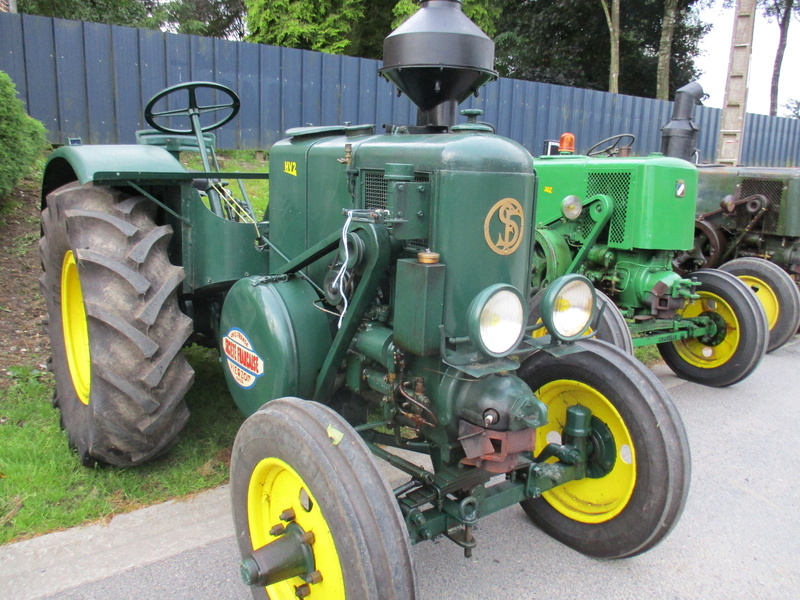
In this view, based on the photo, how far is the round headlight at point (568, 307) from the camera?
2.12 meters

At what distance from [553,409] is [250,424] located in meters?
1.28

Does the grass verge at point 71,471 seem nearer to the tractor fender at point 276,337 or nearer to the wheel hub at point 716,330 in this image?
the tractor fender at point 276,337

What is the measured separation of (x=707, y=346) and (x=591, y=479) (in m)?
2.80

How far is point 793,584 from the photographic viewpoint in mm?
2463

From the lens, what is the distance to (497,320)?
1960mm

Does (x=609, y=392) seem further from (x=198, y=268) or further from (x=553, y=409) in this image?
(x=198, y=268)

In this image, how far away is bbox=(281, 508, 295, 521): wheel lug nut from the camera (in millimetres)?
1913

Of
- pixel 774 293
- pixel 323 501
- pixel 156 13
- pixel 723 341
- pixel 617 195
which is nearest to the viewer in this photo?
pixel 323 501

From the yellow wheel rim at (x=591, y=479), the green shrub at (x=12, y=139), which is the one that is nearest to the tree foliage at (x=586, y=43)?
the green shrub at (x=12, y=139)

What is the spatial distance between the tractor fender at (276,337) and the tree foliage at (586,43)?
2002 cm

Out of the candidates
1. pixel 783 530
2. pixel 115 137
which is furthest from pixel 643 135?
pixel 783 530

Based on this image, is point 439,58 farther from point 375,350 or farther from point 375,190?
point 375,350

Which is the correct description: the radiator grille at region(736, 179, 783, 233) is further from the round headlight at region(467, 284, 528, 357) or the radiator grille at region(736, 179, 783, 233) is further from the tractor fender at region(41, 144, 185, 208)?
the tractor fender at region(41, 144, 185, 208)

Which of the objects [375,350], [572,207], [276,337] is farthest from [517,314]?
[572,207]
